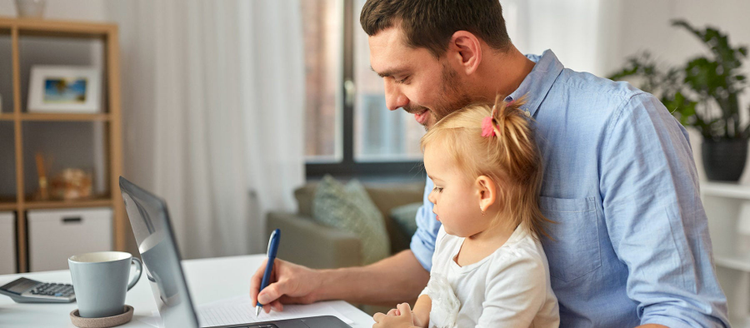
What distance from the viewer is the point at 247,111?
3.29m

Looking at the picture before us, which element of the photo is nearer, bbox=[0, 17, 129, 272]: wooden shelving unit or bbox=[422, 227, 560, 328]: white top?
bbox=[422, 227, 560, 328]: white top

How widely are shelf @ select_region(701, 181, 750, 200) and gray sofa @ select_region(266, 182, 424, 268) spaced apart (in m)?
1.42

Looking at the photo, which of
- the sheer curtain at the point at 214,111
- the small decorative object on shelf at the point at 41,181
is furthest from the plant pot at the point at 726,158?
the small decorative object on shelf at the point at 41,181

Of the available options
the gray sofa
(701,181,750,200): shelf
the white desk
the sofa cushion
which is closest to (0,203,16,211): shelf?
the gray sofa

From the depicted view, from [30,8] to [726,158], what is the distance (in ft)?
10.3

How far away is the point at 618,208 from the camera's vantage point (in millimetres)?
952

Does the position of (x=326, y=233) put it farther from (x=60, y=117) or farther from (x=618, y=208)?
(x=618, y=208)

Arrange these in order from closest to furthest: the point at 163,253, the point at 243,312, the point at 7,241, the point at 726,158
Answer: the point at 163,253 → the point at 243,312 → the point at 7,241 → the point at 726,158

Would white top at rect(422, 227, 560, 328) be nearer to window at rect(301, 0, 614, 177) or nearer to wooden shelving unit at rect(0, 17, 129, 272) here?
wooden shelving unit at rect(0, 17, 129, 272)

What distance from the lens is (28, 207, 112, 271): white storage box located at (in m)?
2.67

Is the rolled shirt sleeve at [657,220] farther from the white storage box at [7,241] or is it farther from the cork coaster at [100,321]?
the white storage box at [7,241]

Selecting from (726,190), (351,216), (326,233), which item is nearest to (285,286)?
(326,233)

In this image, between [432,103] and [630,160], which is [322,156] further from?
[630,160]

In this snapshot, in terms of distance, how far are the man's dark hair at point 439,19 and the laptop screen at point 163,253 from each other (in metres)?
0.54
